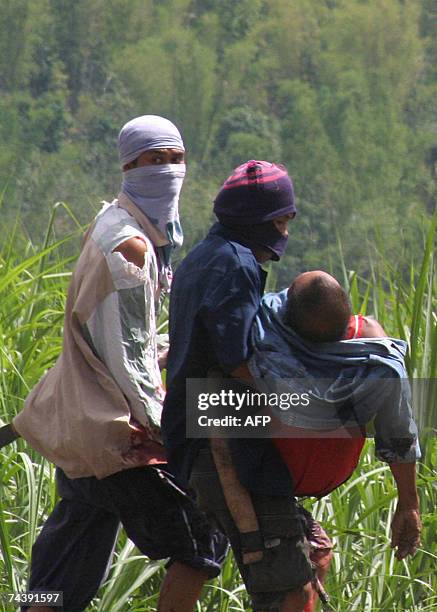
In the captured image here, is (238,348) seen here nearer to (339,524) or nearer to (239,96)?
(339,524)

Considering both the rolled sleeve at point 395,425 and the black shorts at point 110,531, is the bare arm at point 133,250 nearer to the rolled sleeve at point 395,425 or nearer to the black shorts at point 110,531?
the black shorts at point 110,531

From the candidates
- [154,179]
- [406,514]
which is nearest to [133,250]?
[154,179]

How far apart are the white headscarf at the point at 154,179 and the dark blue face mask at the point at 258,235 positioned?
328mm

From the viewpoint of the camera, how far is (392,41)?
78.1m

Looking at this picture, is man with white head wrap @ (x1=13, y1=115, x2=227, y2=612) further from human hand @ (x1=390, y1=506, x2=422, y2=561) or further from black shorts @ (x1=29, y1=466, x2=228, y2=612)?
human hand @ (x1=390, y1=506, x2=422, y2=561)

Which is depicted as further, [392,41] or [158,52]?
[392,41]

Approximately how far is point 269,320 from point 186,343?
0.56 ft

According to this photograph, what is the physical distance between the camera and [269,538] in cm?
246

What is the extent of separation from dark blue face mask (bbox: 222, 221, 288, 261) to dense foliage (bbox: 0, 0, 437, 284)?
146 ft

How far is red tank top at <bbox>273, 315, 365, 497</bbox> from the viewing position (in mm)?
2500

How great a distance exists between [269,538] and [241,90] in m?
70.9

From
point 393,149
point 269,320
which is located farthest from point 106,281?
point 393,149

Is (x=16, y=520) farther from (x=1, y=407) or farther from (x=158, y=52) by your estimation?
(x=158, y=52)

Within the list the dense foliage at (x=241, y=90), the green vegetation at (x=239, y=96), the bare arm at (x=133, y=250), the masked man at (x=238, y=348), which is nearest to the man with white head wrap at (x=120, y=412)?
the bare arm at (x=133, y=250)
